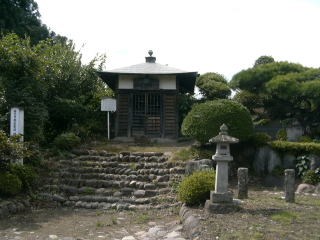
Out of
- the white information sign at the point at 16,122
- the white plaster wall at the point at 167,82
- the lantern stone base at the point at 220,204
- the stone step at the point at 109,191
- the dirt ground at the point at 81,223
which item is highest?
the white plaster wall at the point at 167,82

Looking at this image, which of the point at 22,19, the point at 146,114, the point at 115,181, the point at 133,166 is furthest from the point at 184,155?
the point at 22,19

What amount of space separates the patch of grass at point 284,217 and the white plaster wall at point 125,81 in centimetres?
1275

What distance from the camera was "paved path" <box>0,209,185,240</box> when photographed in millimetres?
8453

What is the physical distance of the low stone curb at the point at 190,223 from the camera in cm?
769

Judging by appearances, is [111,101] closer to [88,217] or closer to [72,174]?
[72,174]

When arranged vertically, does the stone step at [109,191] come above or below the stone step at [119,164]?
below

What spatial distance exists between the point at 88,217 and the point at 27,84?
6.54 metres

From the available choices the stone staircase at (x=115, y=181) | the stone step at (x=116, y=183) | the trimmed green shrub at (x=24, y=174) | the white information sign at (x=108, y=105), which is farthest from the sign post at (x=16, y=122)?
the white information sign at (x=108, y=105)

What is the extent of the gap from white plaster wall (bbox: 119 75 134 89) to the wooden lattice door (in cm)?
55

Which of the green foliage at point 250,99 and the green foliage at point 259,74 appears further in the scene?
the green foliage at point 250,99

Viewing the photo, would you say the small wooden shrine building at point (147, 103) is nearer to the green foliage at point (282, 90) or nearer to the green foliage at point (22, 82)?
the green foliage at point (282, 90)

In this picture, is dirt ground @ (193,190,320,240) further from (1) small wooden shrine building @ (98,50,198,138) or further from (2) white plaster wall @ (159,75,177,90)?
(2) white plaster wall @ (159,75,177,90)

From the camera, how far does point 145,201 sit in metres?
11.7

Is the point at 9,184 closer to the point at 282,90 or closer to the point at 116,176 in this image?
the point at 116,176
